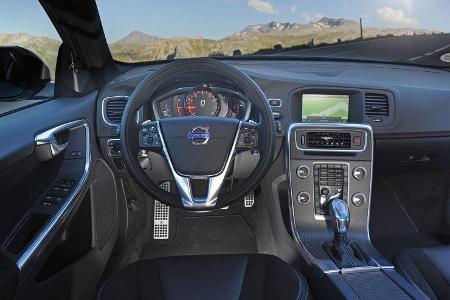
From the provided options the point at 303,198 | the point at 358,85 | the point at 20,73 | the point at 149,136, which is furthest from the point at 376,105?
the point at 20,73

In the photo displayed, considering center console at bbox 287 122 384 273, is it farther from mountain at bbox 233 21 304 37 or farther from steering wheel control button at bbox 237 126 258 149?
mountain at bbox 233 21 304 37

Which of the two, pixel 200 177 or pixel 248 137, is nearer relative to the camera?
pixel 200 177

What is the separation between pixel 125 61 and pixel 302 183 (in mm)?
1210

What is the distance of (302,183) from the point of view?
2725mm

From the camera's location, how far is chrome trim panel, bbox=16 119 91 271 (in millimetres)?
1898

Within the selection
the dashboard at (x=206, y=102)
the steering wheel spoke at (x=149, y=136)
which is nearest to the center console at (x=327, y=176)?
the dashboard at (x=206, y=102)

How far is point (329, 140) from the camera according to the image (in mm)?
2715

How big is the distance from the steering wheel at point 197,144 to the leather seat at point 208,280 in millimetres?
267

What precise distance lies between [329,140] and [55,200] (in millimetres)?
1376

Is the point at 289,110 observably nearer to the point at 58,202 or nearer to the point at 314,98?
the point at 314,98

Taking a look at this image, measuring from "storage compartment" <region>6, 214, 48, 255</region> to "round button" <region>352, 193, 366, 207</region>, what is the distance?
4.96 ft

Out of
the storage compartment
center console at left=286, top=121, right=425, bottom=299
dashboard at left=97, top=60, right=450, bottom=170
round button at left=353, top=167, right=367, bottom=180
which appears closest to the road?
dashboard at left=97, top=60, right=450, bottom=170

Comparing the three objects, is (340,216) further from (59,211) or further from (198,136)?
(59,211)

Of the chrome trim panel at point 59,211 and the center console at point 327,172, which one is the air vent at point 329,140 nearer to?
the center console at point 327,172
